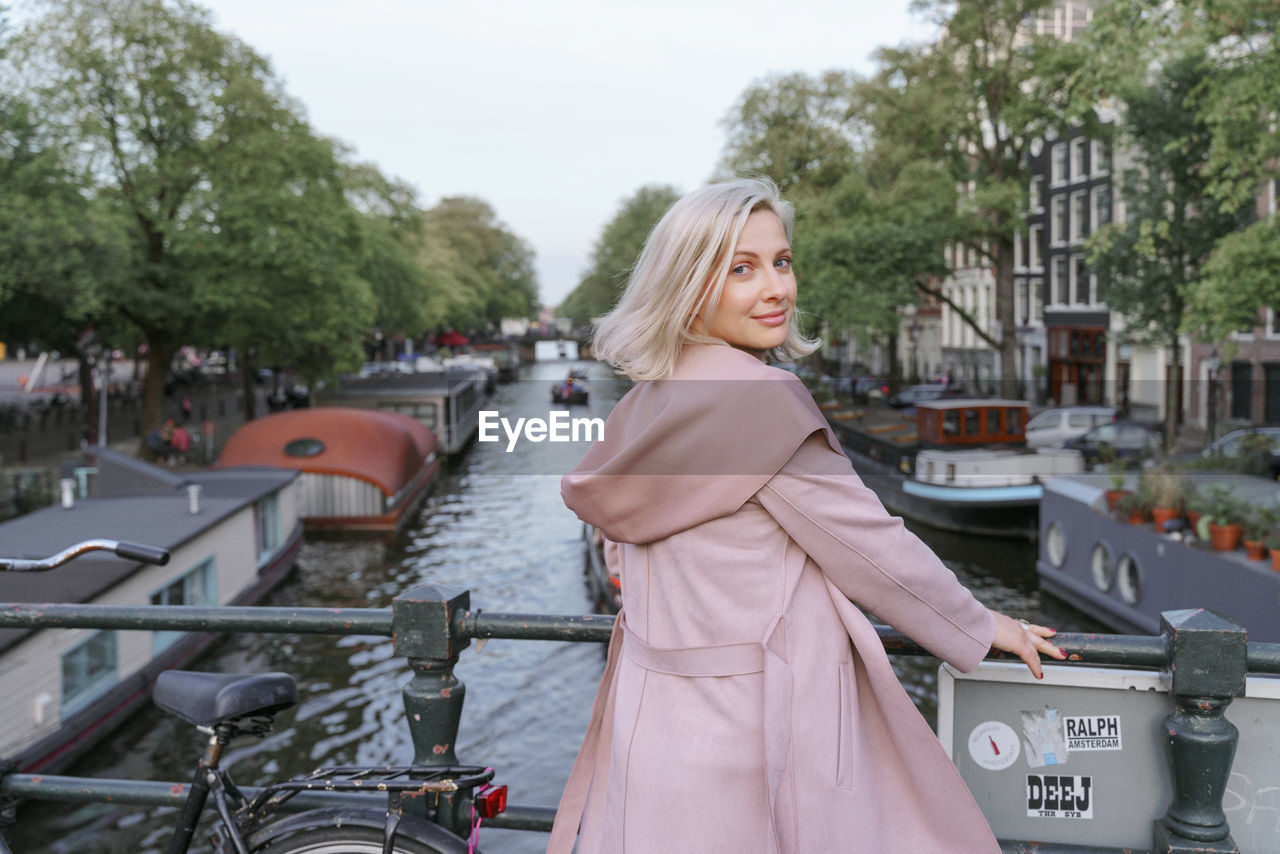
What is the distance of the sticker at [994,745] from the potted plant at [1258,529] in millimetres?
12496

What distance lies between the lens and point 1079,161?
150 ft

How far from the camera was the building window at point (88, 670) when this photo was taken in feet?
41.1

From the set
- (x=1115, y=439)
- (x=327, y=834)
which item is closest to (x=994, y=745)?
(x=327, y=834)

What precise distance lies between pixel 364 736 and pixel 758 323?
13.1 meters

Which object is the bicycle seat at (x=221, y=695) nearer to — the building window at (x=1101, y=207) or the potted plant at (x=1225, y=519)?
the potted plant at (x=1225, y=519)

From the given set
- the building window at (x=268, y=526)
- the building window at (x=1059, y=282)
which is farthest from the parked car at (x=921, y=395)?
the building window at (x=268, y=526)

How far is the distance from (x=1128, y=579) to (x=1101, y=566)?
1.29 meters

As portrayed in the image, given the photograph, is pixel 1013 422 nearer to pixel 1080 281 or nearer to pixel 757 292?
pixel 1080 281

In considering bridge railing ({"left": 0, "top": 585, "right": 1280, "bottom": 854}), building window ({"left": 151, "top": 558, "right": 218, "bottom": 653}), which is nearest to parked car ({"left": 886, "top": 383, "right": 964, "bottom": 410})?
building window ({"left": 151, "top": 558, "right": 218, "bottom": 653})

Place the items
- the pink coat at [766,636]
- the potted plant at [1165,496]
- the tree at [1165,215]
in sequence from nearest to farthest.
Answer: the pink coat at [766,636], the potted plant at [1165,496], the tree at [1165,215]

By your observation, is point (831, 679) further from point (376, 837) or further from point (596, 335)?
point (376, 837)

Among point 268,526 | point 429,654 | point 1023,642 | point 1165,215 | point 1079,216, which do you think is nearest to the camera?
point 1023,642

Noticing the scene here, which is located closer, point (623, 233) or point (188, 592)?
point (188, 592)

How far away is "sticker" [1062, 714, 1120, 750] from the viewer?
2.60 meters
